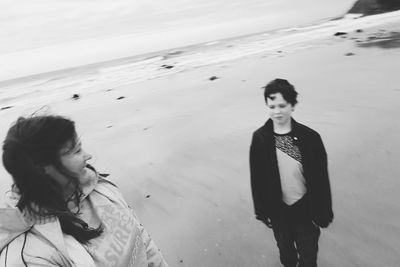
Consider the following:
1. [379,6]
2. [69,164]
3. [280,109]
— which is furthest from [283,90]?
[379,6]

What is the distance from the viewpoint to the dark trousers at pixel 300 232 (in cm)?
260

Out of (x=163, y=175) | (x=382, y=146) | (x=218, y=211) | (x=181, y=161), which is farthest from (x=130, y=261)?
(x=382, y=146)

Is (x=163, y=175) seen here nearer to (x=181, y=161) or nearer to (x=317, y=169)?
(x=181, y=161)

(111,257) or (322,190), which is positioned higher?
(111,257)

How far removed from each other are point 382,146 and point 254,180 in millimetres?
3435

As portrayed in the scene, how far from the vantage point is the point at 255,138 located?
2652 mm

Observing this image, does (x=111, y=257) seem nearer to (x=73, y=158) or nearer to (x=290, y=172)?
(x=73, y=158)

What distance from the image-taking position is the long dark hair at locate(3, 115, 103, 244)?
1.43m

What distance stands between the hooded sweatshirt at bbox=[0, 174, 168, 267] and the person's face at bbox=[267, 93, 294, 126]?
1353 millimetres

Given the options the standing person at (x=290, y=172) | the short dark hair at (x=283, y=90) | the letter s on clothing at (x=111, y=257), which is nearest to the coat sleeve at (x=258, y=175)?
the standing person at (x=290, y=172)

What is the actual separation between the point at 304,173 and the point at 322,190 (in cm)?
23

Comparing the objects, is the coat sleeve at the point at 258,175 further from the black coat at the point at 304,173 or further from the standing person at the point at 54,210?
the standing person at the point at 54,210

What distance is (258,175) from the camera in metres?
2.67

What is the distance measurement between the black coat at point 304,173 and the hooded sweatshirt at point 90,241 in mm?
1071
